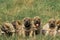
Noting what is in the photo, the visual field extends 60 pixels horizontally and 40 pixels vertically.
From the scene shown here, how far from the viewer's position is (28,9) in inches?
431

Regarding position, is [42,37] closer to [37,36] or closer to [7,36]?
[37,36]

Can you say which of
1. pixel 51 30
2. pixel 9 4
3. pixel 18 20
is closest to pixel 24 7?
pixel 9 4

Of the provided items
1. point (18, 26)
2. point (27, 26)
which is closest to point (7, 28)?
point (18, 26)

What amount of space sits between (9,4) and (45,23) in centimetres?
215

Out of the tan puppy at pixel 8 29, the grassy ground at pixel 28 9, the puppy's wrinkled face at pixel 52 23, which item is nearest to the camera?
the tan puppy at pixel 8 29

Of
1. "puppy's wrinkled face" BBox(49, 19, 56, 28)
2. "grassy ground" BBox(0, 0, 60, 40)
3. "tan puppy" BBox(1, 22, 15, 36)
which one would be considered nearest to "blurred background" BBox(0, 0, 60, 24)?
"grassy ground" BBox(0, 0, 60, 40)

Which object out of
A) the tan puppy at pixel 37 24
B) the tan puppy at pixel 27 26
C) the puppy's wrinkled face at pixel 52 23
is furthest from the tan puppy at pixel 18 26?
the puppy's wrinkled face at pixel 52 23

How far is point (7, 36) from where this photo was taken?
8828 mm

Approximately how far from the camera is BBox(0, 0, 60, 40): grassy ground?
33.7 ft

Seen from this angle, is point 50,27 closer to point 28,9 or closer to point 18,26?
point 18,26

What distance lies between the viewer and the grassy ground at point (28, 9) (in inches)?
405

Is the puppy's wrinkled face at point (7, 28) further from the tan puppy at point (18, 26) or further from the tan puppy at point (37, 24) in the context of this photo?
the tan puppy at point (37, 24)

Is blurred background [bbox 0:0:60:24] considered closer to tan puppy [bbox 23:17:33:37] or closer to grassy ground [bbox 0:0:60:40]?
grassy ground [bbox 0:0:60:40]

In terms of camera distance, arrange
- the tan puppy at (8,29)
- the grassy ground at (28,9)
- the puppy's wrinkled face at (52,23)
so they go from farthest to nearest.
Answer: the grassy ground at (28,9) < the puppy's wrinkled face at (52,23) < the tan puppy at (8,29)
